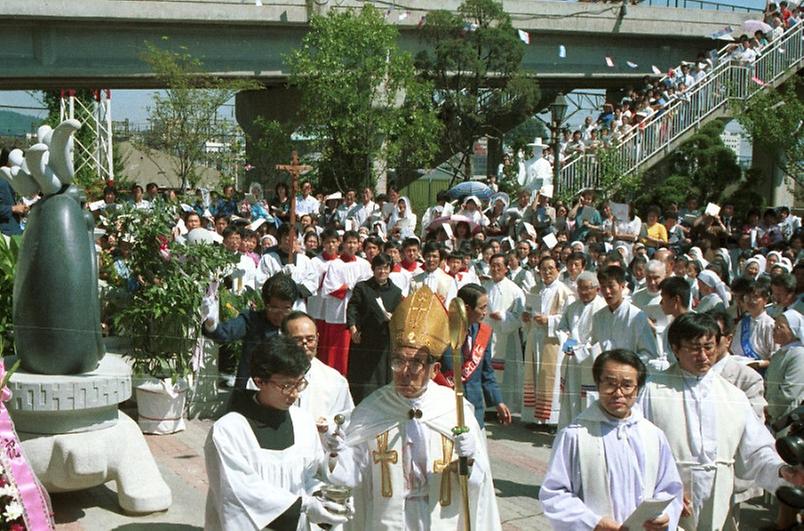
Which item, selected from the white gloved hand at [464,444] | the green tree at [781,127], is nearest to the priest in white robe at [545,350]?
the white gloved hand at [464,444]

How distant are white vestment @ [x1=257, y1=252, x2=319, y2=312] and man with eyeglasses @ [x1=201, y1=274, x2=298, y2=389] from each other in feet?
12.9

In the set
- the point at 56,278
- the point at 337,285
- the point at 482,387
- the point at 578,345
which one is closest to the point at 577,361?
the point at 578,345

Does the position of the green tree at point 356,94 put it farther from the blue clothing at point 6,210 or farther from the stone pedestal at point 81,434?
the stone pedestal at point 81,434

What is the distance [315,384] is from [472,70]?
21.2 meters

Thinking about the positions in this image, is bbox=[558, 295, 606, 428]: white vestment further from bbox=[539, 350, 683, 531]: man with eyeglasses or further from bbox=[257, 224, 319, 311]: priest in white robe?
bbox=[539, 350, 683, 531]: man with eyeglasses

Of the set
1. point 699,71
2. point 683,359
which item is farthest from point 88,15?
point 683,359

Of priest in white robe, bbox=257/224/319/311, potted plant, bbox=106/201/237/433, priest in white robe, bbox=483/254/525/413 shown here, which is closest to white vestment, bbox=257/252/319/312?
priest in white robe, bbox=257/224/319/311

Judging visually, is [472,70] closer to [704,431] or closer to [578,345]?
[578,345]

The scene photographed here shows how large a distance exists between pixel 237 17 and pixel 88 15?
3667mm

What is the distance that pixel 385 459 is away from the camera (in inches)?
192

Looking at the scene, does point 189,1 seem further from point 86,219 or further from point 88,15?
point 86,219

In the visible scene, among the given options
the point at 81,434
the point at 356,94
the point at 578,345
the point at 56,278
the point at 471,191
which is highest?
the point at 356,94

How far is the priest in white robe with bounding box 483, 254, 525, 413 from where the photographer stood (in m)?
10.2

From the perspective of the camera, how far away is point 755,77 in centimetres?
2281
